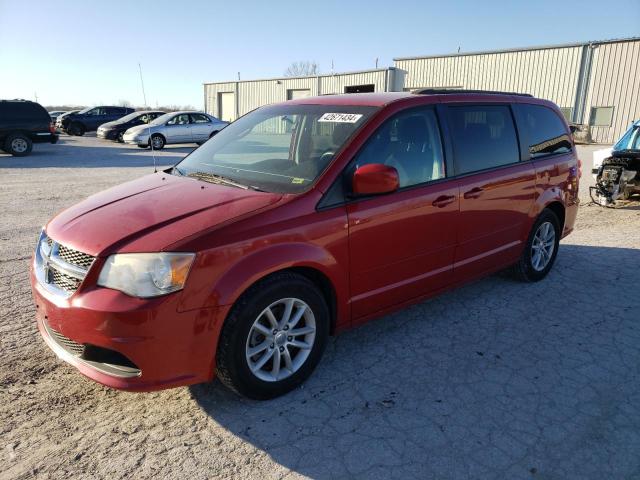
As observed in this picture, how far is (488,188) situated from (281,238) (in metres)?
2.19

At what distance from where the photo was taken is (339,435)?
2729 mm

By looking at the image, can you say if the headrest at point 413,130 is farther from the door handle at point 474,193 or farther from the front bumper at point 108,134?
the front bumper at point 108,134

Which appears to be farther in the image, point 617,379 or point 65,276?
point 617,379

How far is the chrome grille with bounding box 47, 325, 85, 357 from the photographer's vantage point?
275cm

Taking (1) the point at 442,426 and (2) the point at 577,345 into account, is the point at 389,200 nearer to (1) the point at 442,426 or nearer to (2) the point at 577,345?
(1) the point at 442,426

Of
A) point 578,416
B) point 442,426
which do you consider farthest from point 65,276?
point 578,416

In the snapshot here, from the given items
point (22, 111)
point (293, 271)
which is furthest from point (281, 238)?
point (22, 111)

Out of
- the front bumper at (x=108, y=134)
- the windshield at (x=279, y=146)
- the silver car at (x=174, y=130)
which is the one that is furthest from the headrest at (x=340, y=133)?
the front bumper at (x=108, y=134)

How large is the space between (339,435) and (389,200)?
158 centimetres

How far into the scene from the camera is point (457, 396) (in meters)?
3.11

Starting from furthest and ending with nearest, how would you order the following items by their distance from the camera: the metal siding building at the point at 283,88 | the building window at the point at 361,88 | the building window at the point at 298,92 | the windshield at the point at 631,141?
the building window at the point at 298,92, the building window at the point at 361,88, the metal siding building at the point at 283,88, the windshield at the point at 631,141

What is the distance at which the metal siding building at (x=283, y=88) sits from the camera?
96.5 feet

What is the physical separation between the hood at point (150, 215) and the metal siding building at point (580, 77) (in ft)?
86.9

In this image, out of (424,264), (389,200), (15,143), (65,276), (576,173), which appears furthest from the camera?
(15,143)
